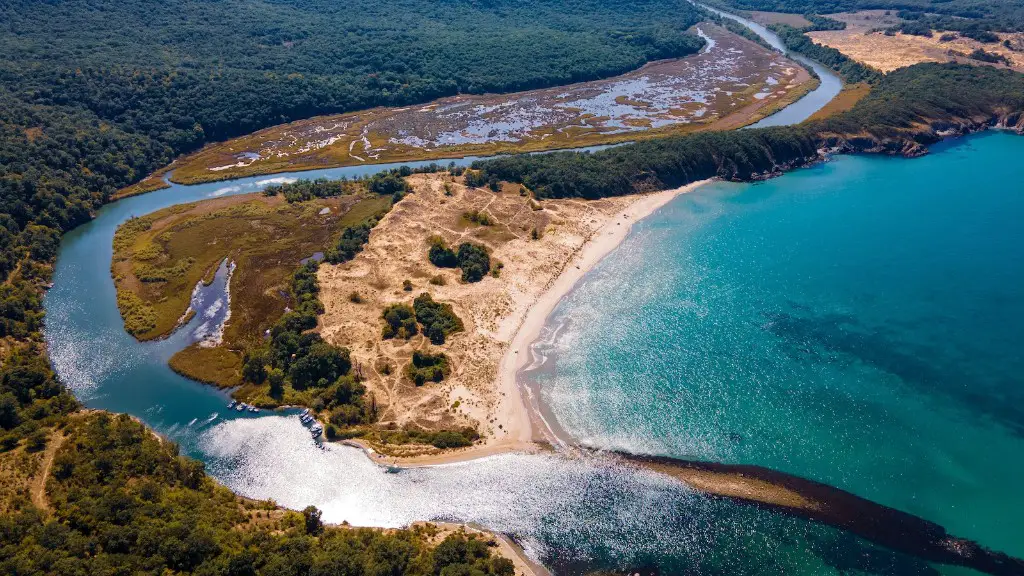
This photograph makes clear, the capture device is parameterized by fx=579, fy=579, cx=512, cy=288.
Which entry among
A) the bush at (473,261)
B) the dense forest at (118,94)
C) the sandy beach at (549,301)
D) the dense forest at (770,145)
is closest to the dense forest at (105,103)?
the dense forest at (118,94)

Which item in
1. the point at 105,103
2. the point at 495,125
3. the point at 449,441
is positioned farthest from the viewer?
the point at 495,125

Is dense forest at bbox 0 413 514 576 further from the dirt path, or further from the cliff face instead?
the cliff face

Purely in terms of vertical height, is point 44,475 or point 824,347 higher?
point 44,475

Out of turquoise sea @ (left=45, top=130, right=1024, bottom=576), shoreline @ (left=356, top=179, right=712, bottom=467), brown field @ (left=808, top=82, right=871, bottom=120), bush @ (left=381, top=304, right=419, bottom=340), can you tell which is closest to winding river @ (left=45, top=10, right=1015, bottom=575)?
turquoise sea @ (left=45, top=130, right=1024, bottom=576)

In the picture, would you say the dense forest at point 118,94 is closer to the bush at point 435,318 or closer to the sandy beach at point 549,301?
the bush at point 435,318

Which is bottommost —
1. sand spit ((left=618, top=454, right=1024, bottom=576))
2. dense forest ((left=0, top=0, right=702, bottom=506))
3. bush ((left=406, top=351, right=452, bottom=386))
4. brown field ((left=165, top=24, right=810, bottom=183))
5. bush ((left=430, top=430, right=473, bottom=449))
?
sand spit ((left=618, top=454, right=1024, bottom=576))

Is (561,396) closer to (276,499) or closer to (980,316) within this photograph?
(276,499)

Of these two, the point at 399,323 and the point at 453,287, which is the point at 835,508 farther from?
the point at 453,287

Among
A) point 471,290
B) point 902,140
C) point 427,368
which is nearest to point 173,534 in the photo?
point 427,368
